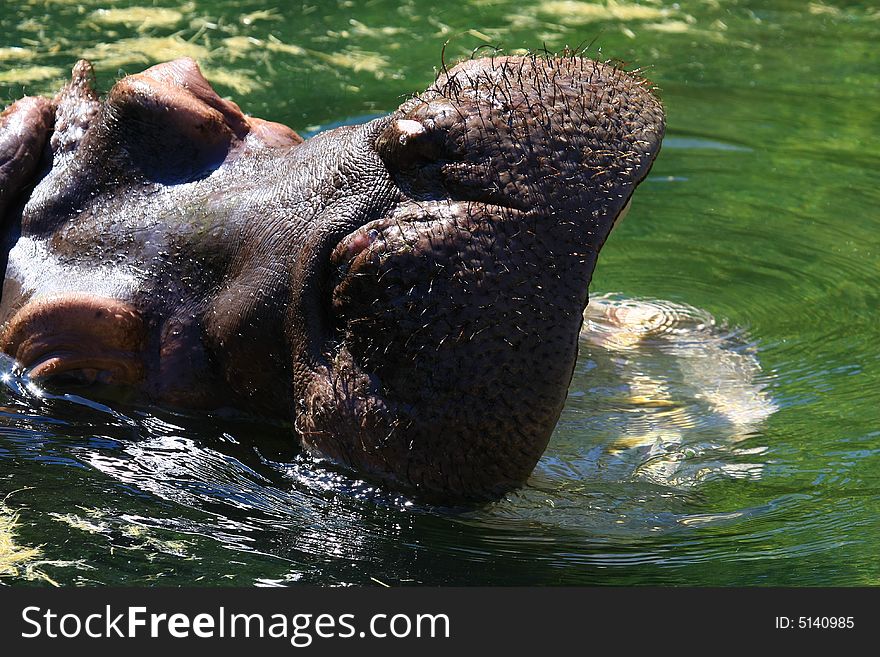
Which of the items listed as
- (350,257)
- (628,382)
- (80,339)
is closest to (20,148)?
(80,339)

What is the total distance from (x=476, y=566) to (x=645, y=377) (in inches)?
62.4

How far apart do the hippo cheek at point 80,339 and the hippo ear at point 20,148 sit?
45 centimetres

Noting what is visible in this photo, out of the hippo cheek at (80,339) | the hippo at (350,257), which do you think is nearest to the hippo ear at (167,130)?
the hippo at (350,257)

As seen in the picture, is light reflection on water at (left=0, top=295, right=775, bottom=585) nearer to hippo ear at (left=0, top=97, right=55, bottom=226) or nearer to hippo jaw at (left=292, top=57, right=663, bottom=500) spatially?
hippo jaw at (left=292, top=57, right=663, bottom=500)

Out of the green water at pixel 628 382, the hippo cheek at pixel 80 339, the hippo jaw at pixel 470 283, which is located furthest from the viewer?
the hippo cheek at pixel 80 339

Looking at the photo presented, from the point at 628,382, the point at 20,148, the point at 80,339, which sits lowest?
the point at 628,382

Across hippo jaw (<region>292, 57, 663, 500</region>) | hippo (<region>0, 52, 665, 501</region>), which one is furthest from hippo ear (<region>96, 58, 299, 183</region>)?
hippo jaw (<region>292, 57, 663, 500</region>)

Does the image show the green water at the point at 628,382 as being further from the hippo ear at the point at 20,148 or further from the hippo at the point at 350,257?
the hippo ear at the point at 20,148

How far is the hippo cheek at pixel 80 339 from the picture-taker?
11.0ft

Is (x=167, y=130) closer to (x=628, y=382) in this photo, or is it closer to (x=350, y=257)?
(x=350, y=257)

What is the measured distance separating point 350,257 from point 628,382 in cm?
164

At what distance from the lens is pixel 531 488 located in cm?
348

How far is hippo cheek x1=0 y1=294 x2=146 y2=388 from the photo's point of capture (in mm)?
3367

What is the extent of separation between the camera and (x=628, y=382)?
4445 millimetres
